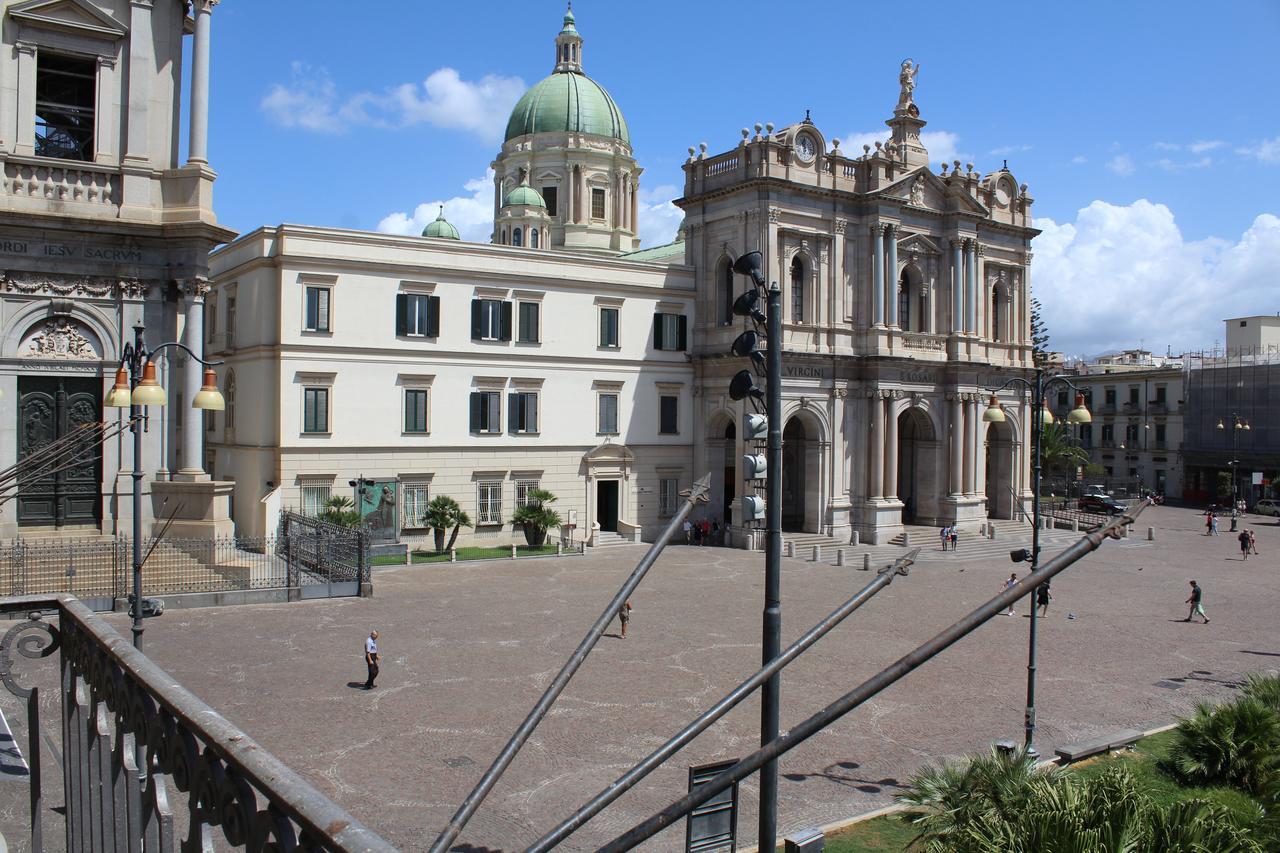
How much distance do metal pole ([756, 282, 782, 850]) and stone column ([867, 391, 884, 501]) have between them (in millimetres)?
36346

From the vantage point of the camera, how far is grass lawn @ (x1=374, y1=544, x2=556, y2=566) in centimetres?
3606

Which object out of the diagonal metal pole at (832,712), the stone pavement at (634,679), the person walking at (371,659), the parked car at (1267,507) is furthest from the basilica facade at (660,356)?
the diagonal metal pole at (832,712)

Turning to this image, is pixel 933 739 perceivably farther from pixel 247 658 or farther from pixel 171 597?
pixel 171 597

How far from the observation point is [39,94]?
24.7m

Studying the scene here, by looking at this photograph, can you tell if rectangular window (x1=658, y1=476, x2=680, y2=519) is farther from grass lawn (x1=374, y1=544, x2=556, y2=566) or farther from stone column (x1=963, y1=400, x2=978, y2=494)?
stone column (x1=963, y1=400, x2=978, y2=494)

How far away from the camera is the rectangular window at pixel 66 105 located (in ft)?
78.0

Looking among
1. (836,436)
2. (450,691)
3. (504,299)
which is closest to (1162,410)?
(836,436)

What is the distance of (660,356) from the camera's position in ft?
147

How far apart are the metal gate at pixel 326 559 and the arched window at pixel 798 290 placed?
914 inches

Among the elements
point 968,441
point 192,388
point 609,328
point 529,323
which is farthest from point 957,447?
point 192,388

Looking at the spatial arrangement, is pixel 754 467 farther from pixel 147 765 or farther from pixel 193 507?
pixel 193 507

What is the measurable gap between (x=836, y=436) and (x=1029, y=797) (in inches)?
1378

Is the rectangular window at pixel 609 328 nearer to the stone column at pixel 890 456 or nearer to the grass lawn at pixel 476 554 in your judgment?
the grass lawn at pixel 476 554

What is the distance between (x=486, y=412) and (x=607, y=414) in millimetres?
5643
